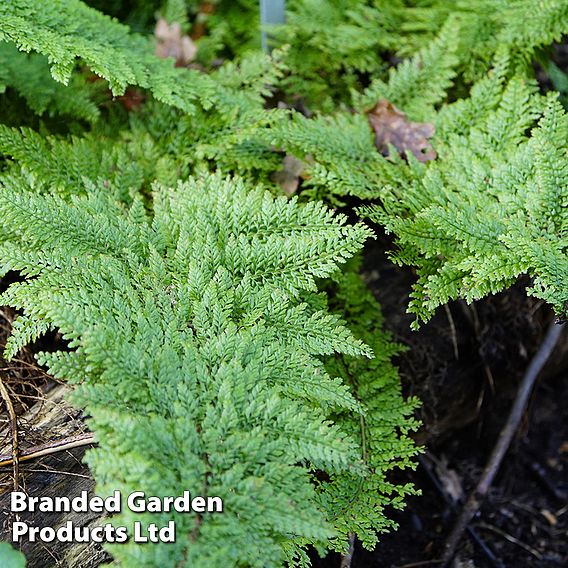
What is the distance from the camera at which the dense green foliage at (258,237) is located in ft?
4.78

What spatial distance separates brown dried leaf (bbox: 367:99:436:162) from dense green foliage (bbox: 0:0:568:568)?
0.06 meters

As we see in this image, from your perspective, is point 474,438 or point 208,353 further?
point 474,438

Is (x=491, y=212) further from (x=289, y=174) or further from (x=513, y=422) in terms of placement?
(x=513, y=422)

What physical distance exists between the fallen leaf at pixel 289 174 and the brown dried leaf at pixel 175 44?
931 millimetres

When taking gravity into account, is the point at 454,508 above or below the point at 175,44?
below

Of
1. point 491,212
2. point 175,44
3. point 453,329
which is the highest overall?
point 175,44

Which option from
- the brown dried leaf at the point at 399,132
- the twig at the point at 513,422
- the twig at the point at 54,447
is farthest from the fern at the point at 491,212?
the twig at the point at 54,447

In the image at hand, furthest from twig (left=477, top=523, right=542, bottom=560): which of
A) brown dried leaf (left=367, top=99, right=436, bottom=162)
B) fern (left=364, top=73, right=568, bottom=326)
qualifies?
brown dried leaf (left=367, top=99, right=436, bottom=162)

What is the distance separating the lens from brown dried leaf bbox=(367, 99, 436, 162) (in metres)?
2.47

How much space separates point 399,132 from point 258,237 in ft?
3.03

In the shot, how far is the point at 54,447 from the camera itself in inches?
69.2

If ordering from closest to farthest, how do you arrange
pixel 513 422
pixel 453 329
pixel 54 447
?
1. pixel 54 447
2. pixel 453 329
3. pixel 513 422

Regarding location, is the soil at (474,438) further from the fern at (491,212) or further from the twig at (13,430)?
the fern at (491,212)

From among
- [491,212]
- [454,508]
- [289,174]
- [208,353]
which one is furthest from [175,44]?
[454,508]
